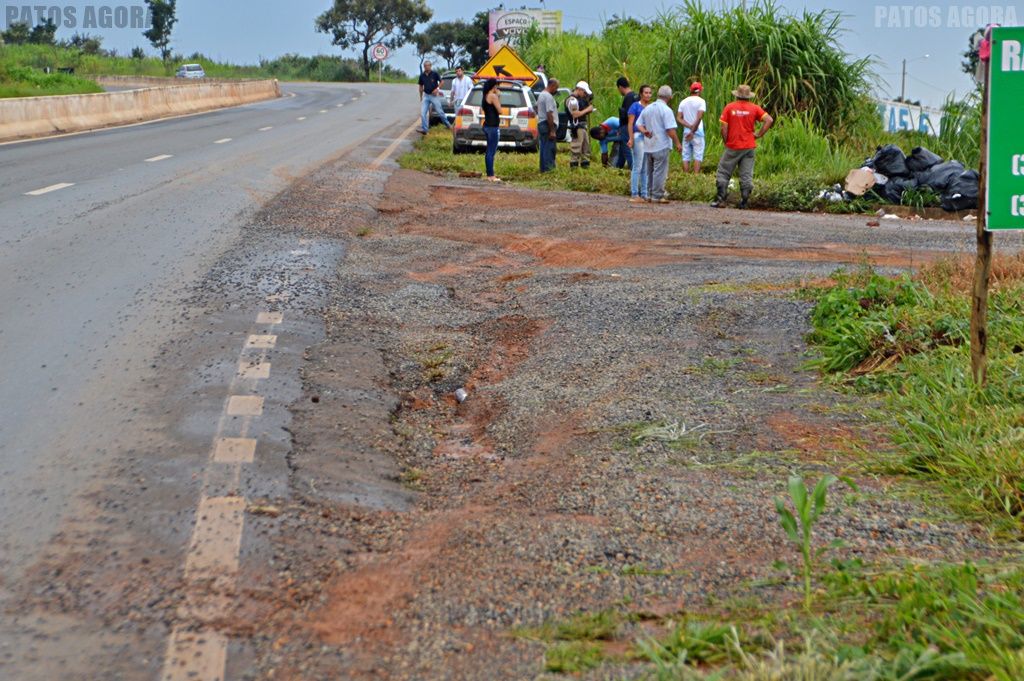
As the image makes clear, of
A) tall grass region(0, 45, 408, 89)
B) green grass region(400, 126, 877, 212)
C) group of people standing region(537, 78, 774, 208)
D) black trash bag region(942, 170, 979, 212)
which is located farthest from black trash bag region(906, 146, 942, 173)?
tall grass region(0, 45, 408, 89)

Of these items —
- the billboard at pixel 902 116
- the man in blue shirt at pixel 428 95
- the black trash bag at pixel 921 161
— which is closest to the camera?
the black trash bag at pixel 921 161

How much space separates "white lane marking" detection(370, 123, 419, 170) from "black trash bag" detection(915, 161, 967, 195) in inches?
336

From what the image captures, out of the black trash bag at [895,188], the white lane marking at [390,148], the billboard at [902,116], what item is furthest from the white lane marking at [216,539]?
the billboard at [902,116]

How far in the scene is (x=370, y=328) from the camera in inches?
327

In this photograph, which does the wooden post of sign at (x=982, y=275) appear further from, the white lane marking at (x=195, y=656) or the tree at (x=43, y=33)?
the tree at (x=43, y=33)

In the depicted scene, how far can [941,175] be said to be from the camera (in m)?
17.0

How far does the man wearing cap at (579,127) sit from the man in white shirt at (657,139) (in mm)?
4518

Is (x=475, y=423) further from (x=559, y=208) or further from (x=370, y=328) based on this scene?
(x=559, y=208)

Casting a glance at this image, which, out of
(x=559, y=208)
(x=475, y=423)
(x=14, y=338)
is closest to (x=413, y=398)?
(x=475, y=423)

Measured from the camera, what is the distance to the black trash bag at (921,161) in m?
17.4

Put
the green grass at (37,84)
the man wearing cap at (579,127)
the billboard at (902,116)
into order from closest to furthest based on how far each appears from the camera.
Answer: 1. the man wearing cap at (579,127)
2. the billboard at (902,116)
3. the green grass at (37,84)

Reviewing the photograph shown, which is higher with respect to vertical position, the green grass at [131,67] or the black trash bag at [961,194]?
the green grass at [131,67]

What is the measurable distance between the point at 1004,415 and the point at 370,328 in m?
4.34

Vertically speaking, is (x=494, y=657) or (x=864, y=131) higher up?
(x=864, y=131)
